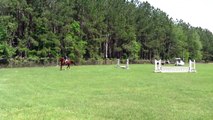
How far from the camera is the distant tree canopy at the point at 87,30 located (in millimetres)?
74312

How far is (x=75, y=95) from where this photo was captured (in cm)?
1927

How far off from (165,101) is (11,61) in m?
52.6

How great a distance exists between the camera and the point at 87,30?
9081 cm

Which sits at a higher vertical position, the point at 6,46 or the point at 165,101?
the point at 6,46

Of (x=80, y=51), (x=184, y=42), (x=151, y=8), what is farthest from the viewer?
(x=184, y=42)

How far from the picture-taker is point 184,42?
441 feet

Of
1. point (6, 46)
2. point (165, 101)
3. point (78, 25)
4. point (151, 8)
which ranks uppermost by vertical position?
point (151, 8)

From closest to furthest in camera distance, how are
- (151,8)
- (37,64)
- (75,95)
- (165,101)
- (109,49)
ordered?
(165,101)
(75,95)
(37,64)
(109,49)
(151,8)

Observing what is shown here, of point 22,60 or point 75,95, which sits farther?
point 22,60

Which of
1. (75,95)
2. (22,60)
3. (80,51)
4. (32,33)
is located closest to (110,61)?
(80,51)

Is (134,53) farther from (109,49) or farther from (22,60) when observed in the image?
(22,60)

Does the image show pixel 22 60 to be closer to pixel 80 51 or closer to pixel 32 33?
pixel 32 33

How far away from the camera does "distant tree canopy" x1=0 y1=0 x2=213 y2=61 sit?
7431 cm

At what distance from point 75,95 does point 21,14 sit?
59.1 metres
